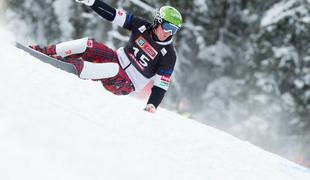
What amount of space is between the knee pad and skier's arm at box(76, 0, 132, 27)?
Answer: 1.40 ft

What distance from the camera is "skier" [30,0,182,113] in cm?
767

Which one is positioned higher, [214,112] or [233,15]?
[233,15]

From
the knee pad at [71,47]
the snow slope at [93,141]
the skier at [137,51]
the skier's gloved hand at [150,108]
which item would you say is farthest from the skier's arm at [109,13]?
the snow slope at [93,141]

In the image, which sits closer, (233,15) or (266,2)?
(266,2)

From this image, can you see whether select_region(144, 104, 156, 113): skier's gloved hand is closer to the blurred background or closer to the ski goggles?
the ski goggles

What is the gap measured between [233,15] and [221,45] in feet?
5.95

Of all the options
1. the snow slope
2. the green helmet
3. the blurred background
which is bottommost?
the snow slope

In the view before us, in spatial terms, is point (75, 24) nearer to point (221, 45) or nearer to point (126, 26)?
point (221, 45)

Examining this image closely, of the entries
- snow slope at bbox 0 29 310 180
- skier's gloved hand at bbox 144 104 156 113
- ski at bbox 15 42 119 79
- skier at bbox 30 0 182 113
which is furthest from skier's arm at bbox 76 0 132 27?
snow slope at bbox 0 29 310 180

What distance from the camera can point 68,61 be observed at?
7219 millimetres

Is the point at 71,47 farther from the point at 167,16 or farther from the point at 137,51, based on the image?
the point at 167,16

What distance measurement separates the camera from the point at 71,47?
25.1ft

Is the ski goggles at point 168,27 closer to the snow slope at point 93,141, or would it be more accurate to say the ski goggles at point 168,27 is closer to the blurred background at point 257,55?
the snow slope at point 93,141

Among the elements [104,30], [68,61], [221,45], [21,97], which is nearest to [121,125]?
[21,97]
